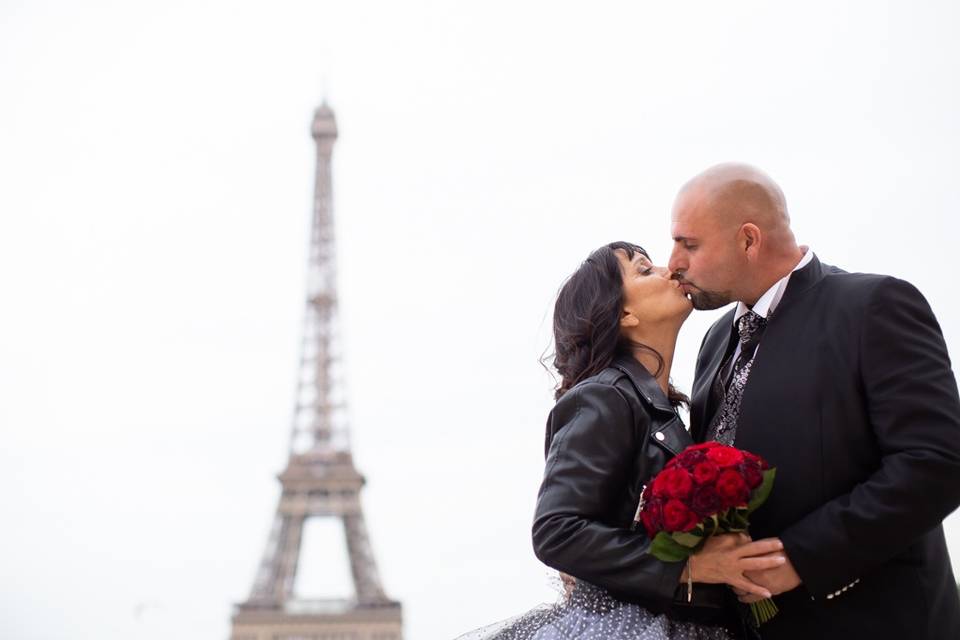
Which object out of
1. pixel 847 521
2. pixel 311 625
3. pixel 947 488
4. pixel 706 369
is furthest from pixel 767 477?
pixel 311 625

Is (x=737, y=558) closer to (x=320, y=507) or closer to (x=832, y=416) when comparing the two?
(x=832, y=416)

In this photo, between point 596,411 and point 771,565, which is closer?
point 771,565

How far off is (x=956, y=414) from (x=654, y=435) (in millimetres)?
840

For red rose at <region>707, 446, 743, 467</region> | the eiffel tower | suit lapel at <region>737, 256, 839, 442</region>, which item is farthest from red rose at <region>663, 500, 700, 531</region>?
the eiffel tower

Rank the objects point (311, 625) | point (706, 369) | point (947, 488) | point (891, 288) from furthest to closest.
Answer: point (311, 625), point (706, 369), point (891, 288), point (947, 488)

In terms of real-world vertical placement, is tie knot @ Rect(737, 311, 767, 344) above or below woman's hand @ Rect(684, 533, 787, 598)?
above

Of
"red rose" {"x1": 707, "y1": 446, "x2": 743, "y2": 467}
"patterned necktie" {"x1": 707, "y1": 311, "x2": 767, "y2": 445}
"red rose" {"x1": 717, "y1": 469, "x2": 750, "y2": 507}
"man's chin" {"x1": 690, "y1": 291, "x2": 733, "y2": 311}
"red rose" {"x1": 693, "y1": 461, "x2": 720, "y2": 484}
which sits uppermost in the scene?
"man's chin" {"x1": 690, "y1": 291, "x2": 733, "y2": 311}

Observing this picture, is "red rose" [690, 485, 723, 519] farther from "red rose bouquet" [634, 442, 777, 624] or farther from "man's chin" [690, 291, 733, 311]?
"man's chin" [690, 291, 733, 311]

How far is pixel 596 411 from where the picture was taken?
3.86 metres

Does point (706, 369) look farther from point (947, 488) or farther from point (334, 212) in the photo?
point (334, 212)

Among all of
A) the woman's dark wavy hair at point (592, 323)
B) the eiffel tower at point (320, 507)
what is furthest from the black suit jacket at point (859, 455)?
the eiffel tower at point (320, 507)

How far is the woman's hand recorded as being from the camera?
11.6ft

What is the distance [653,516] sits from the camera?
353 cm

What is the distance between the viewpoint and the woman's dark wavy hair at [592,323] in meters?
4.16
